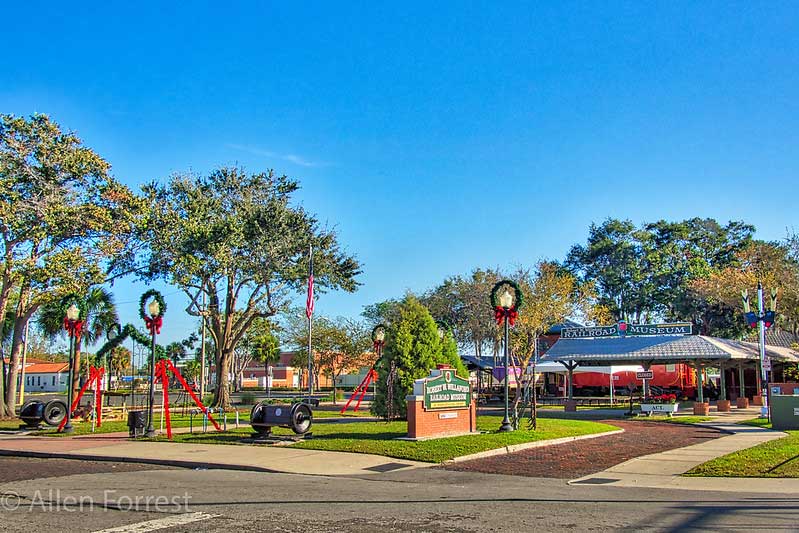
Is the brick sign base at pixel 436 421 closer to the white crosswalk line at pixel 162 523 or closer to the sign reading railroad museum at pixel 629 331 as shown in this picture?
the white crosswalk line at pixel 162 523

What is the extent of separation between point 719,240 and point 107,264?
200 feet

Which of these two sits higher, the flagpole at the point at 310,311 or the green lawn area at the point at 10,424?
the flagpole at the point at 310,311

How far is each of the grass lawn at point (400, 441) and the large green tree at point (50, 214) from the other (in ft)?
37.6

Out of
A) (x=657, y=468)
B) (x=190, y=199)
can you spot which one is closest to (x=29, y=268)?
(x=190, y=199)

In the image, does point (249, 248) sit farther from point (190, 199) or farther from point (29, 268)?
point (29, 268)

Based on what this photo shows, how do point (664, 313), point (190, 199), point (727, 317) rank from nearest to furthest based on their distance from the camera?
point (190, 199)
point (727, 317)
point (664, 313)

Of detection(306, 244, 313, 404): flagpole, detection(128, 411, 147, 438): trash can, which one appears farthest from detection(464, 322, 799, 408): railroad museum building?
detection(128, 411, 147, 438): trash can

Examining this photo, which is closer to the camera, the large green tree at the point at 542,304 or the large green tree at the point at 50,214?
the large green tree at the point at 50,214

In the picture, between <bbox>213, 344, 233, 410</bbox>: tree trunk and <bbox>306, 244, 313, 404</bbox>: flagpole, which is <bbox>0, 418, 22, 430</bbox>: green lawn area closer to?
<bbox>213, 344, 233, 410</bbox>: tree trunk

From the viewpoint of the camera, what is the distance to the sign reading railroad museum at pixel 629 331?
127ft

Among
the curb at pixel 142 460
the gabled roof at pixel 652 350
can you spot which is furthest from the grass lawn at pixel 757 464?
the gabled roof at pixel 652 350

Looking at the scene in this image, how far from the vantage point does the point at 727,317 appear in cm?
6688

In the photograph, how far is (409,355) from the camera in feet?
79.7

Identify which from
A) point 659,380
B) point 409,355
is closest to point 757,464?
point 409,355
